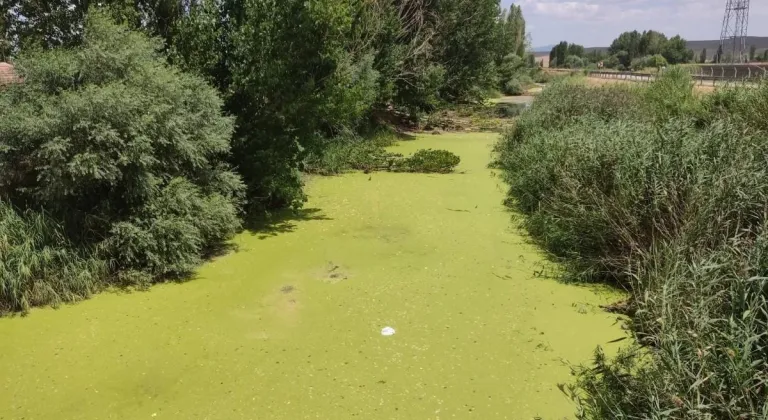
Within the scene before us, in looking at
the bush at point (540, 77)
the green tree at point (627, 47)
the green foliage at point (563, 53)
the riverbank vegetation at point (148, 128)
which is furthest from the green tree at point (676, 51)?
the riverbank vegetation at point (148, 128)

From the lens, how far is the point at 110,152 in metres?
5.01

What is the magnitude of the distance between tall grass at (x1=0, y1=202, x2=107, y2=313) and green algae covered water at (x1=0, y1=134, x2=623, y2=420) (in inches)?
8.4

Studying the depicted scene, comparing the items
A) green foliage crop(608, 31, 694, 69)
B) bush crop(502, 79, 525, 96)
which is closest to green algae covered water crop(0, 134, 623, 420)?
bush crop(502, 79, 525, 96)

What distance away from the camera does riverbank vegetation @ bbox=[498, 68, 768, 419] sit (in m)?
2.72

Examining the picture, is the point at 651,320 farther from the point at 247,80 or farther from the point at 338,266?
the point at 247,80

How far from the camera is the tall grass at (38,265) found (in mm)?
4762

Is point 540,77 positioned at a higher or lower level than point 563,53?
lower

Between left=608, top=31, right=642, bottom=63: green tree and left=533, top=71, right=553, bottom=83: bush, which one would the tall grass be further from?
left=608, top=31, right=642, bottom=63: green tree

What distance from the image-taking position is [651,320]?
359cm

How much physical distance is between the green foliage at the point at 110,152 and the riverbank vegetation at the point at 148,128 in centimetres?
1

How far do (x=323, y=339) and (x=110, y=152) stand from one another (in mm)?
2612

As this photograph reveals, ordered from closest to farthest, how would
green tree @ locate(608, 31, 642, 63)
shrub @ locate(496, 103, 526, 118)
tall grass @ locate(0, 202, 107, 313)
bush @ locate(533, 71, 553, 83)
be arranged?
1. tall grass @ locate(0, 202, 107, 313)
2. shrub @ locate(496, 103, 526, 118)
3. bush @ locate(533, 71, 553, 83)
4. green tree @ locate(608, 31, 642, 63)

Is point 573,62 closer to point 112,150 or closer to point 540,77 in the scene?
point 540,77

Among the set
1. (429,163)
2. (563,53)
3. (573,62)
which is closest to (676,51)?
(573,62)
